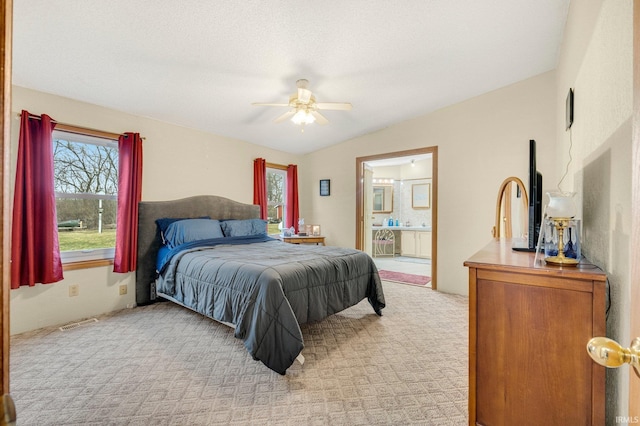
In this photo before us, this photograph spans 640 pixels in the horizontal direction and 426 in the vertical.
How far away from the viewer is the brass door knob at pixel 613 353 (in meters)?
0.54

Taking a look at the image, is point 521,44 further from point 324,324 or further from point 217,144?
point 217,144

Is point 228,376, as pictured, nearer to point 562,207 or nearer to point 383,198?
point 562,207

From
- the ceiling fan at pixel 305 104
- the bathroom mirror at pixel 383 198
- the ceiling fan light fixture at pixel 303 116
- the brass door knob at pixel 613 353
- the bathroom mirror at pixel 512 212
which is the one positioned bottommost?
the brass door knob at pixel 613 353

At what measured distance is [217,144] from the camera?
14.3 ft

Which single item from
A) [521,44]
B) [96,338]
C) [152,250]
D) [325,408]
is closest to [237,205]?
[152,250]

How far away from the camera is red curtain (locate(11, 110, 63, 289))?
2.57m

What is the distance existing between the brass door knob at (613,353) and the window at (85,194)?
13.3ft

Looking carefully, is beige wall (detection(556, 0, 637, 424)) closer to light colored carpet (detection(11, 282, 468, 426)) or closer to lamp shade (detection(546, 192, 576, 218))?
lamp shade (detection(546, 192, 576, 218))

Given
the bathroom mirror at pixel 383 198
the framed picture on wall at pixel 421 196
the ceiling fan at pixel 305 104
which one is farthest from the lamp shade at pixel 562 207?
the bathroom mirror at pixel 383 198

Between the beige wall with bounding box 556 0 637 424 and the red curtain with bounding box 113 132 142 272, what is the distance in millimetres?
3935

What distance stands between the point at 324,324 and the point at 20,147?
10.7ft

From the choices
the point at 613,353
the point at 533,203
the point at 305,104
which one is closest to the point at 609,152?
the point at 533,203

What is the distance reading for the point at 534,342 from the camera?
116cm

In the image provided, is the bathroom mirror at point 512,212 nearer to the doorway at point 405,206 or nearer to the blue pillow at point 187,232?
the doorway at point 405,206
